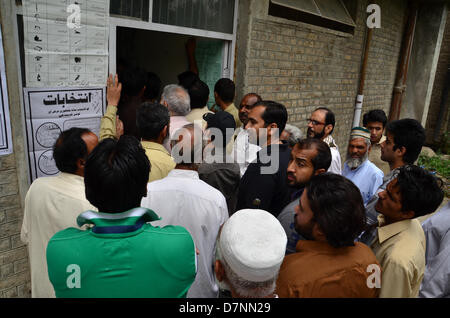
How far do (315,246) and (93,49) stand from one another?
2.44 metres

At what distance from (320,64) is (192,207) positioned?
15.1 feet

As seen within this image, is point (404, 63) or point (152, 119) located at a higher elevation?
point (404, 63)

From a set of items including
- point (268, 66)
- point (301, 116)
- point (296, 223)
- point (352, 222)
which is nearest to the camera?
point (352, 222)

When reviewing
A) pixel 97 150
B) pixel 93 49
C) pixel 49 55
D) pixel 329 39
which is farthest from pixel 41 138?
pixel 329 39

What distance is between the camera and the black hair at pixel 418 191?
1.90m

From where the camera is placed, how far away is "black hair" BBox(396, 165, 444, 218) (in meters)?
1.90

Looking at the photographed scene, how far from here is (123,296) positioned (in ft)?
4.20

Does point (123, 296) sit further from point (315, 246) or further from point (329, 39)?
point (329, 39)

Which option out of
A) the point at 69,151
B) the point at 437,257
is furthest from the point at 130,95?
the point at 437,257

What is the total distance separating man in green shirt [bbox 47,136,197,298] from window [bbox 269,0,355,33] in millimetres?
3934

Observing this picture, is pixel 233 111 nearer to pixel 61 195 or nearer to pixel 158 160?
pixel 158 160

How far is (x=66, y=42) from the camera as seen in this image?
107 inches

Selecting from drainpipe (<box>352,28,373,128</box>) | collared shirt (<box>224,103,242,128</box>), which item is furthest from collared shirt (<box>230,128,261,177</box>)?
drainpipe (<box>352,28,373,128</box>)

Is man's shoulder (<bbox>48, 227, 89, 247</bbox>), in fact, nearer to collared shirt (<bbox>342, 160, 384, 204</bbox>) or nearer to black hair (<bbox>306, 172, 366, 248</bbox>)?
black hair (<bbox>306, 172, 366, 248</bbox>)
